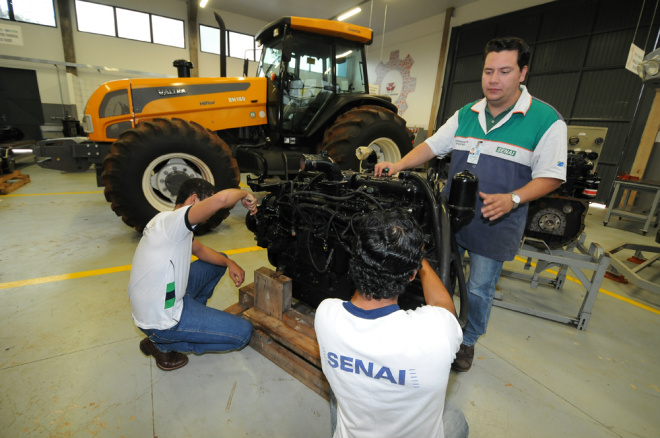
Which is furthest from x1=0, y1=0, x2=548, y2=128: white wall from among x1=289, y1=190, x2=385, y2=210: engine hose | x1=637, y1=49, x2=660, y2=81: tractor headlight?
x1=289, y1=190, x2=385, y2=210: engine hose

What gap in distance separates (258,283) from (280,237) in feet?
1.08

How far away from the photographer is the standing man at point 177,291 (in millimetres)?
1398

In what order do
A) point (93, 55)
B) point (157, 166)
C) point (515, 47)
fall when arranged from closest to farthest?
point (515, 47) < point (157, 166) < point (93, 55)

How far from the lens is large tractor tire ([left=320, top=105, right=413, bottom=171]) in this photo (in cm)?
386

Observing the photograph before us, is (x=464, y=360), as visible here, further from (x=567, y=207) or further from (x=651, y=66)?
(x=651, y=66)

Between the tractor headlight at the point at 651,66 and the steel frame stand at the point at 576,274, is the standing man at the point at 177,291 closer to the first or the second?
the steel frame stand at the point at 576,274

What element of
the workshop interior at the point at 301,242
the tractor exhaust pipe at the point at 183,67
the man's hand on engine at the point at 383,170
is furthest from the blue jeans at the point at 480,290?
the tractor exhaust pipe at the point at 183,67

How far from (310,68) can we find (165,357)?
3818 mm

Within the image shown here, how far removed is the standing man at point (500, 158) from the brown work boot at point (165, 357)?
1.52m

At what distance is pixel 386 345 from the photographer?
Answer: 754 millimetres

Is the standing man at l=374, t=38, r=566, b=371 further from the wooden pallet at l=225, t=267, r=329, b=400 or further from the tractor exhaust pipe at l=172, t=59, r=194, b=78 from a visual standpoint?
the tractor exhaust pipe at l=172, t=59, r=194, b=78

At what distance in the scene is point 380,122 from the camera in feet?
13.3

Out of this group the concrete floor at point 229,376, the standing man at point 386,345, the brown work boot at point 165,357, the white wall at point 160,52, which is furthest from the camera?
the white wall at point 160,52

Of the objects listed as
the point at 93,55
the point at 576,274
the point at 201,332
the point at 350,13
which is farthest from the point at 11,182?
the point at 350,13
